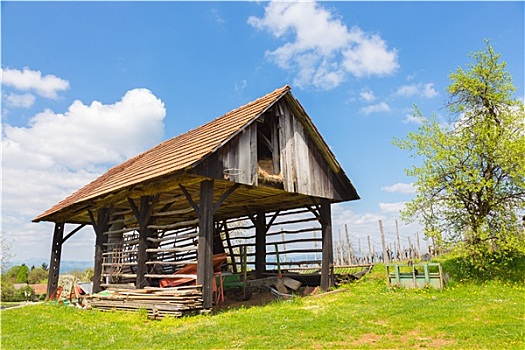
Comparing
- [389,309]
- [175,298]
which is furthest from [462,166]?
[175,298]

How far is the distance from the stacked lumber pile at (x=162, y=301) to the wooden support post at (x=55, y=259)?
326 inches

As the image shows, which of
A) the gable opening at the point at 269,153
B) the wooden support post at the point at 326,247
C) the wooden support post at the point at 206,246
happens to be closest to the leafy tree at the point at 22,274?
the gable opening at the point at 269,153

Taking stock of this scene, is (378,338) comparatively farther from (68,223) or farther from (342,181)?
(68,223)

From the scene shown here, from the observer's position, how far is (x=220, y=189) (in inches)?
519

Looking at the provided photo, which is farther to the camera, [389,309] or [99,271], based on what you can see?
[99,271]

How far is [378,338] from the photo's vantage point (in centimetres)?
687

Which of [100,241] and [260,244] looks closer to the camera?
[100,241]

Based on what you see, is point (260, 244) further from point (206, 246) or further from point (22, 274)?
point (22, 274)

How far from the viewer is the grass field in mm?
6625

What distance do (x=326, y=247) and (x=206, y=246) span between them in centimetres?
566

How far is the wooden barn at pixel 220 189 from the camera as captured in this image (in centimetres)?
1054

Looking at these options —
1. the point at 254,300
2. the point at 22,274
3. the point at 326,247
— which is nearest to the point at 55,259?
the point at 254,300

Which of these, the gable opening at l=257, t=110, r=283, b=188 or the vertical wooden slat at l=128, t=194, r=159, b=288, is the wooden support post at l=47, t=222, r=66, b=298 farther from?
the gable opening at l=257, t=110, r=283, b=188

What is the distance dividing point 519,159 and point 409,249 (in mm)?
19867
